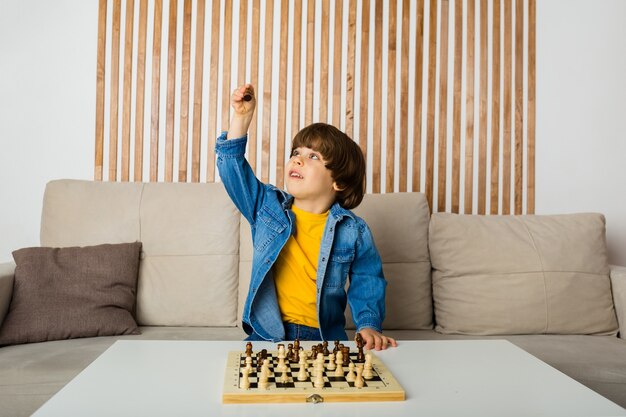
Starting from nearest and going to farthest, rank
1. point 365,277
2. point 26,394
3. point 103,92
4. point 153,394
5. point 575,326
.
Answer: point 153,394 → point 26,394 → point 365,277 → point 575,326 → point 103,92

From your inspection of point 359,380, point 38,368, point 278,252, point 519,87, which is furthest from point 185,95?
point 359,380

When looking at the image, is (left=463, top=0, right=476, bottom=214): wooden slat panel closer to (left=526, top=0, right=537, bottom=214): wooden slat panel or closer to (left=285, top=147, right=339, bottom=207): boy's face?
(left=526, top=0, right=537, bottom=214): wooden slat panel

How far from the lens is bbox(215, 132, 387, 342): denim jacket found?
1582 millimetres

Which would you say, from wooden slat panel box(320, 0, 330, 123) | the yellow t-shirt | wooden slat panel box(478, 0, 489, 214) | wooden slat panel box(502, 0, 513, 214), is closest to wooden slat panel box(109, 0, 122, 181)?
wooden slat panel box(320, 0, 330, 123)

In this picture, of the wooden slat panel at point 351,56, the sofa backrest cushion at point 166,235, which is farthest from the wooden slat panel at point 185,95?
the wooden slat panel at point 351,56

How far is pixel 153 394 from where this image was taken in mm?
883

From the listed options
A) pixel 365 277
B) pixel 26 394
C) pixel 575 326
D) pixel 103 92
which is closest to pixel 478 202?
pixel 575 326

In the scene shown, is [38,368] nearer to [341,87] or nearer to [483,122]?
[341,87]

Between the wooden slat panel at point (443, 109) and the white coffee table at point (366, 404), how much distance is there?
1.55 meters

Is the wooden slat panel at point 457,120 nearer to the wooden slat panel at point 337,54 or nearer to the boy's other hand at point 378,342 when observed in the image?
the wooden slat panel at point 337,54

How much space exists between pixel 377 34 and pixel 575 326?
1505 millimetres

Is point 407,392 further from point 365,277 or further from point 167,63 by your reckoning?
point 167,63

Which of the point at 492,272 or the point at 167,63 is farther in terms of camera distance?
the point at 167,63

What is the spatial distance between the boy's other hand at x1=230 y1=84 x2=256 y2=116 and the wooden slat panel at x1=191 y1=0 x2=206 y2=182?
3.82ft
